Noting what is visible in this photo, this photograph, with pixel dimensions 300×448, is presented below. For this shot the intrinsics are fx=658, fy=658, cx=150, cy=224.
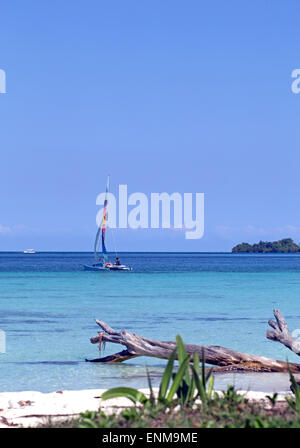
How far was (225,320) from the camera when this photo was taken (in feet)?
75.3

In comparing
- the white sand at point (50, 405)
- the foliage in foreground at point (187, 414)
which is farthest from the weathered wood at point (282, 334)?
the foliage in foreground at point (187, 414)

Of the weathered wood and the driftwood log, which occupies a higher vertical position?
the weathered wood

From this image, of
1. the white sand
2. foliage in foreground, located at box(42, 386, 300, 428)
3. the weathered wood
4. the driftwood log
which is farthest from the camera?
the driftwood log

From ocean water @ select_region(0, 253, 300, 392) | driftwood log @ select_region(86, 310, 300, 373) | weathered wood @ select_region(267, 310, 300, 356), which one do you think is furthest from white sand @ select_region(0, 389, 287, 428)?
driftwood log @ select_region(86, 310, 300, 373)

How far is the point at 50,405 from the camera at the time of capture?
8.94 m

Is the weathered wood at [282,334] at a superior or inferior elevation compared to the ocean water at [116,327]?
superior

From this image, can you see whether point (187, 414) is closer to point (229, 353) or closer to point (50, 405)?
point (50, 405)

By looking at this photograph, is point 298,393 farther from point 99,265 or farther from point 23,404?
point 99,265

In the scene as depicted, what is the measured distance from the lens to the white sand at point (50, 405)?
8.00 metres

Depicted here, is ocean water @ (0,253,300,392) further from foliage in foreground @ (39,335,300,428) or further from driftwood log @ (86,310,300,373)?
foliage in foreground @ (39,335,300,428)

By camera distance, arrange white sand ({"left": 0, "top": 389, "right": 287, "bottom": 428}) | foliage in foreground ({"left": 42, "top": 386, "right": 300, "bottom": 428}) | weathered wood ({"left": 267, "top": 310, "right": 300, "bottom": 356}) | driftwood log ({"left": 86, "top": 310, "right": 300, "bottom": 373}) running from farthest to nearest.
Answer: driftwood log ({"left": 86, "top": 310, "right": 300, "bottom": 373})
weathered wood ({"left": 267, "top": 310, "right": 300, "bottom": 356})
white sand ({"left": 0, "top": 389, "right": 287, "bottom": 428})
foliage in foreground ({"left": 42, "top": 386, "right": 300, "bottom": 428})

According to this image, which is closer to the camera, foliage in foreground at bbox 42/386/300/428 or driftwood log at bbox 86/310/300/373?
foliage in foreground at bbox 42/386/300/428

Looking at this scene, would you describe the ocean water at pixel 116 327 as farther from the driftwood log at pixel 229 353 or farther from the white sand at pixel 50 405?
the white sand at pixel 50 405

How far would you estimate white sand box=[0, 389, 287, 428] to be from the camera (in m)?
8.00
